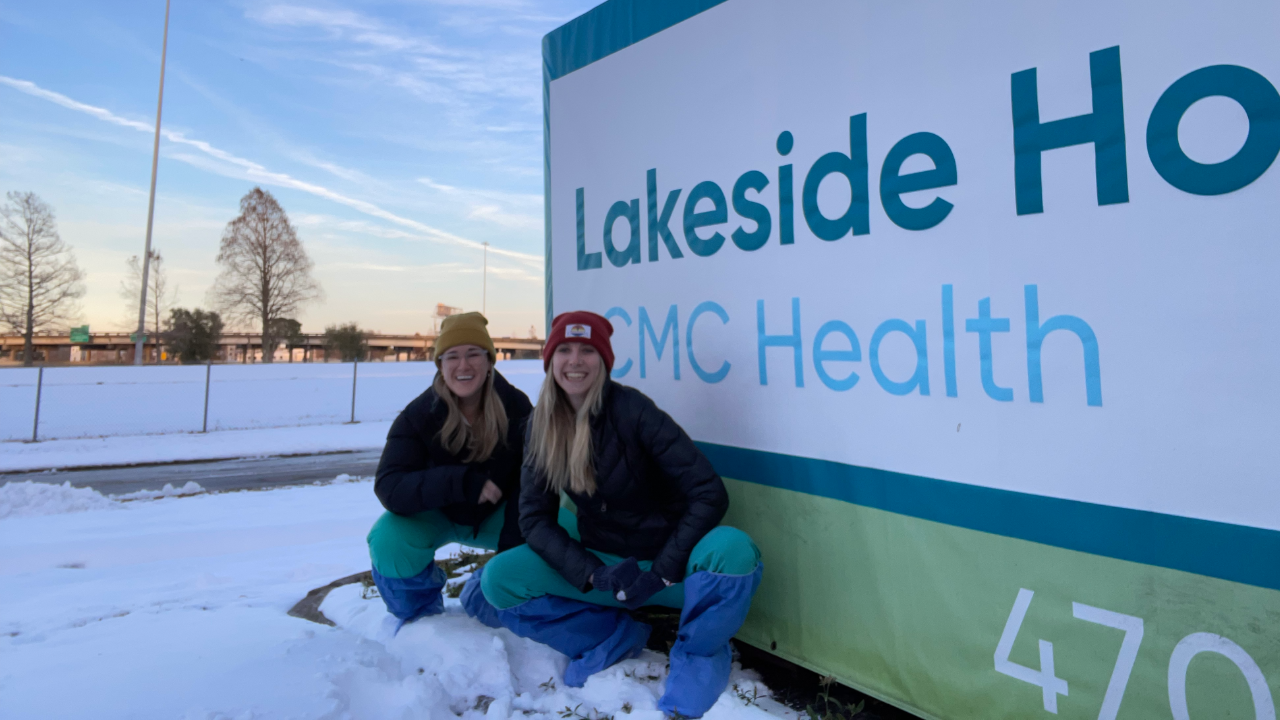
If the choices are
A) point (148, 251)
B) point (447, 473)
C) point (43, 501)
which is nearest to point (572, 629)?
point (447, 473)

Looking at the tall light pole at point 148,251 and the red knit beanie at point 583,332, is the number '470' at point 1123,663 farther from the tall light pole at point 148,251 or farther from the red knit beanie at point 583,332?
the tall light pole at point 148,251

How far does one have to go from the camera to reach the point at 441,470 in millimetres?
2816

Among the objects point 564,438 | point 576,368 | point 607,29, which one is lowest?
point 564,438

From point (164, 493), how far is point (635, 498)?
6001mm

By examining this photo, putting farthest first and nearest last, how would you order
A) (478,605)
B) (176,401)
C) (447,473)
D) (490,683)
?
(176,401) < (478,605) < (447,473) < (490,683)

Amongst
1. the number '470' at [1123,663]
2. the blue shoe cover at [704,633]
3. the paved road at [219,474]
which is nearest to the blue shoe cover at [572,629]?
the blue shoe cover at [704,633]

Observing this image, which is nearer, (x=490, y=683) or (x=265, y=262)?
(x=490, y=683)

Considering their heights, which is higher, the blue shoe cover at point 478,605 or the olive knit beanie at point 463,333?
the olive knit beanie at point 463,333

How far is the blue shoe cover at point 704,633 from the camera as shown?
2264mm

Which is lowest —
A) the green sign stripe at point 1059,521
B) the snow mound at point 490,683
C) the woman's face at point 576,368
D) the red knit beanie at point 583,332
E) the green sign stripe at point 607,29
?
the snow mound at point 490,683

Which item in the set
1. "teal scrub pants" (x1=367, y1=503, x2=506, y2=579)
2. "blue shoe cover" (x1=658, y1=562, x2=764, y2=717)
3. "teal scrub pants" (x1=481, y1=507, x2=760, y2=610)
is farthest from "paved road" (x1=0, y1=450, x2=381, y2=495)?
"blue shoe cover" (x1=658, y1=562, x2=764, y2=717)

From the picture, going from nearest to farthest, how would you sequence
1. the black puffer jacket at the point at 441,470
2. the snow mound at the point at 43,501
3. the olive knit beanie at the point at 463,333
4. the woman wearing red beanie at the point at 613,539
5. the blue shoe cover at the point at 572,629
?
the woman wearing red beanie at the point at 613,539, the blue shoe cover at the point at 572,629, the black puffer jacket at the point at 441,470, the olive knit beanie at the point at 463,333, the snow mound at the point at 43,501

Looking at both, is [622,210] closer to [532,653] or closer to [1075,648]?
[532,653]

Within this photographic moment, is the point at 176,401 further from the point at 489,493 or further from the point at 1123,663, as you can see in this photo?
the point at 1123,663
